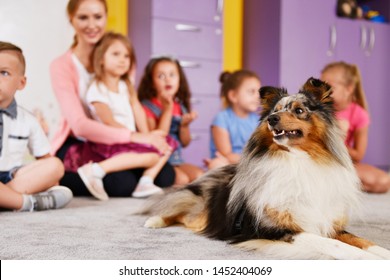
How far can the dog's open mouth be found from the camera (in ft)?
4.07

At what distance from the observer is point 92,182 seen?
238cm

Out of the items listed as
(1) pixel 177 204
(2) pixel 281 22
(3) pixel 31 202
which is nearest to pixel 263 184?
(1) pixel 177 204

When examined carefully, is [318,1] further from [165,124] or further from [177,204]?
[177,204]

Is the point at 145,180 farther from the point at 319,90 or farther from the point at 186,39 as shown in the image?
the point at 186,39

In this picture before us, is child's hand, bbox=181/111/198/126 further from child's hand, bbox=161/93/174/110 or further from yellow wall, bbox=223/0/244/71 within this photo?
yellow wall, bbox=223/0/244/71

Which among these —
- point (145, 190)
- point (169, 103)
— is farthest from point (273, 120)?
point (169, 103)

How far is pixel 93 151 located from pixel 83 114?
8.8 inches

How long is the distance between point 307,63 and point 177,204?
279 cm

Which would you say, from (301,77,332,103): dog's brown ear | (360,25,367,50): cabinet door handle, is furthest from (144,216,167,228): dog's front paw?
(360,25,367,50): cabinet door handle

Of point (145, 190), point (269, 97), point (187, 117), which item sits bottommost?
point (145, 190)

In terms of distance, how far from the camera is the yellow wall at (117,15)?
3213mm

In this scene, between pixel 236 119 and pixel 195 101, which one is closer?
pixel 236 119

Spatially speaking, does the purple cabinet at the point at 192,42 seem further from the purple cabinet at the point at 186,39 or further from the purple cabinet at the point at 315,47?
the purple cabinet at the point at 315,47

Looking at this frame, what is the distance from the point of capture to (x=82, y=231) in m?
1.52
